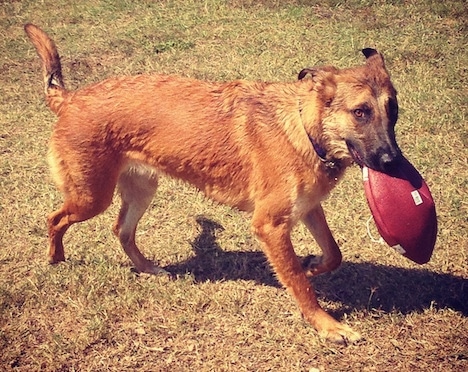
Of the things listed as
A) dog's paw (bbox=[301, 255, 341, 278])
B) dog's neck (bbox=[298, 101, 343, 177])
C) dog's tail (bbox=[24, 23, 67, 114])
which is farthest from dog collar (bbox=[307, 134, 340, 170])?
dog's tail (bbox=[24, 23, 67, 114])

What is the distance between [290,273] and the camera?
3.95 metres

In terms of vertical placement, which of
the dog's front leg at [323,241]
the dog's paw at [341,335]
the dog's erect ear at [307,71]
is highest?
the dog's erect ear at [307,71]

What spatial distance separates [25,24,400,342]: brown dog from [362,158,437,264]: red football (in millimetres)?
286

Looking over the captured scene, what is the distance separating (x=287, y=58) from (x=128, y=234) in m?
4.91

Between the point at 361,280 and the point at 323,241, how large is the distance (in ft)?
1.74

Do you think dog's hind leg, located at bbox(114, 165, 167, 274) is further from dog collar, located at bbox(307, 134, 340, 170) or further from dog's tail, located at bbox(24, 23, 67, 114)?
dog collar, located at bbox(307, 134, 340, 170)

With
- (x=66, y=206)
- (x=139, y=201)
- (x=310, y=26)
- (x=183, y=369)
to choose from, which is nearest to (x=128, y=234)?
(x=139, y=201)

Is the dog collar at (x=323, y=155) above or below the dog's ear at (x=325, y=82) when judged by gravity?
below

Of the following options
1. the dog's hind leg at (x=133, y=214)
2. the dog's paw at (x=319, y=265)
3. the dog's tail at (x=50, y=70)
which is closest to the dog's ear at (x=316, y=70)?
the dog's paw at (x=319, y=265)

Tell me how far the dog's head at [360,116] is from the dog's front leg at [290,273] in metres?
0.69

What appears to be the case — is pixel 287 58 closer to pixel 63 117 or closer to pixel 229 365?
pixel 63 117

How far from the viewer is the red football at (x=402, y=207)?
142 inches

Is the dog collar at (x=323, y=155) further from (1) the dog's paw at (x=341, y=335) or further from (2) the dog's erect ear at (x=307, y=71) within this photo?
(1) the dog's paw at (x=341, y=335)

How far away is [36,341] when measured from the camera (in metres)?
4.01
